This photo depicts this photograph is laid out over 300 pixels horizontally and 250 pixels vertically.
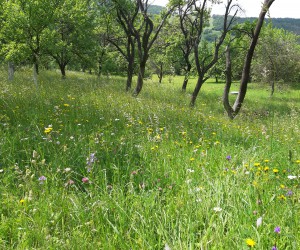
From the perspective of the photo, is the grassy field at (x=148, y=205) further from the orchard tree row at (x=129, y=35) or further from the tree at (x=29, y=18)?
the tree at (x=29, y=18)

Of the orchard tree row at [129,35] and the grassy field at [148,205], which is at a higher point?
the orchard tree row at [129,35]

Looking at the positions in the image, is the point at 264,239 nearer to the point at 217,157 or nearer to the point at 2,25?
the point at 217,157

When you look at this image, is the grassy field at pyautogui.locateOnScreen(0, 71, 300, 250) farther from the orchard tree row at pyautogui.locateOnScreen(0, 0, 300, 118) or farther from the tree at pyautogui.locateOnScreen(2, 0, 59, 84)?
the tree at pyautogui.locateOnScreen(2, 0, 59, 84)

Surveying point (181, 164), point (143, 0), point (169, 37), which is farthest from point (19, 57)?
point (181, 164)

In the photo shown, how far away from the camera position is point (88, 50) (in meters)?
24.8

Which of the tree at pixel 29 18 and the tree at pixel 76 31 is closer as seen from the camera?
the tree at pixel 29 18

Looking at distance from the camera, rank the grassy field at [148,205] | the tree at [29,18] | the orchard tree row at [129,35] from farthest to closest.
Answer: the tree at [29,18] < the orchard tree row at [129,35] < the grassy field at [148,205]

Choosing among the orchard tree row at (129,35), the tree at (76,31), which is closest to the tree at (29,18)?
the orchard tree row at (129,35)

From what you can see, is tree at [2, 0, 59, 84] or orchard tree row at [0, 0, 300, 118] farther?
tree at [2, 0, 59, 84]

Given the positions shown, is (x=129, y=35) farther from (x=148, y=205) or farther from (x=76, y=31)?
(x=148, y=205)

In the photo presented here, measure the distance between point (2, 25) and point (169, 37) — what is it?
13.3 m

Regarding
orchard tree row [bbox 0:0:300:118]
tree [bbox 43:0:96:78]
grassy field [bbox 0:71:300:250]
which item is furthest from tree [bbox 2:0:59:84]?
grassy field [bbox 0:71:300:250]

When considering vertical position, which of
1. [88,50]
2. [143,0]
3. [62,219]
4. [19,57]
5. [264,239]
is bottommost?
[62,219]

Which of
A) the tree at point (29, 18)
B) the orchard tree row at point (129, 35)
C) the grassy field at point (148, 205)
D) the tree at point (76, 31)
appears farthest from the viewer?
the tree at point (76, 31)
